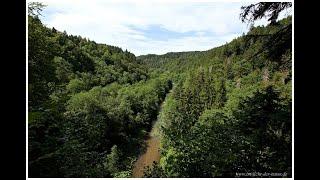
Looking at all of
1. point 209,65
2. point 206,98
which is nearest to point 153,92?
point 209,65

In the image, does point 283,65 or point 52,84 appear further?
point 52,84

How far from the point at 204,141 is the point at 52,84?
470 centimetres

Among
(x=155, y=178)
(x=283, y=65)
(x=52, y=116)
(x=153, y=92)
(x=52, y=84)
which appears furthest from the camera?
(x=153, y=92)

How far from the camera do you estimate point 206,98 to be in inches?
1004

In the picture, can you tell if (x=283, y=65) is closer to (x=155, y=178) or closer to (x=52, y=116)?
(x=155, y=178)

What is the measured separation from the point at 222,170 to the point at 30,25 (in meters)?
4.85

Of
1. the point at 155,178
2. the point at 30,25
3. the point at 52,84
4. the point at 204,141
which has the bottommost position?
the point at 155,178

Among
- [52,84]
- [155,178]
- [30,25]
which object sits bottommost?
[155,178]
